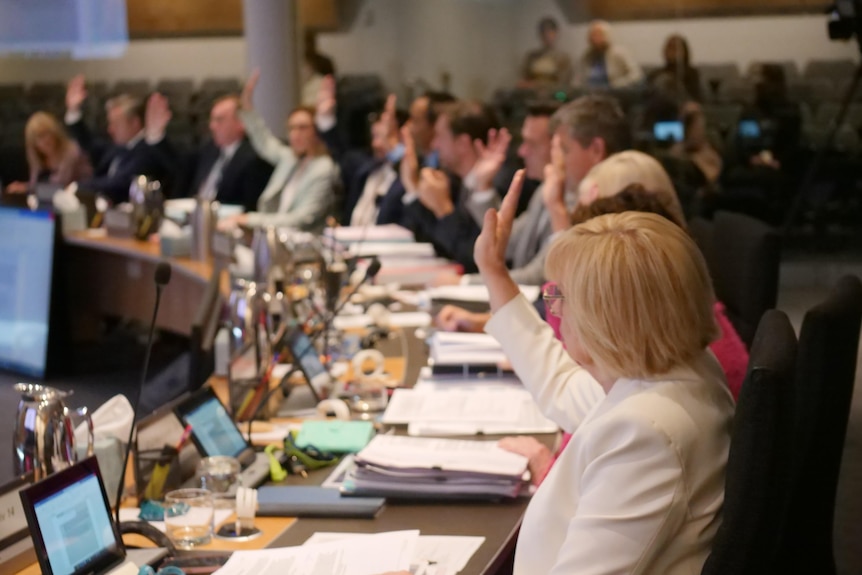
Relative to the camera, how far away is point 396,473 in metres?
1.91

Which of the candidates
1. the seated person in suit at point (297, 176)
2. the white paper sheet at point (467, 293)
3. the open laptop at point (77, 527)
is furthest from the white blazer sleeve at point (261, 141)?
the open laptop at point (77, 527)

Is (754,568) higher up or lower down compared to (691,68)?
lower down

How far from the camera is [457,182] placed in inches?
197

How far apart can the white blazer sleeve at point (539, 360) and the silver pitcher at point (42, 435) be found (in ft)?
2.68

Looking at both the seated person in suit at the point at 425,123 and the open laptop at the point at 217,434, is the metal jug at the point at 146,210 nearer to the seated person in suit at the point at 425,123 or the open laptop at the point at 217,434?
the seated person in suit at the point at 425,123

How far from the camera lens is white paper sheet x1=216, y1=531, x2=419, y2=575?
1574mm

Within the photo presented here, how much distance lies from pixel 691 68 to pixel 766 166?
698mm

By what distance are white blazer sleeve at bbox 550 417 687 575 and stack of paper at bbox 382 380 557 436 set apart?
0.84m

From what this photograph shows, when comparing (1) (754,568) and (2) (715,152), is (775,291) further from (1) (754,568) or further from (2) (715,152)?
(2) (715,152)

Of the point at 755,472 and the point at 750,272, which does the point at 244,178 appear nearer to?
the point at 750,272

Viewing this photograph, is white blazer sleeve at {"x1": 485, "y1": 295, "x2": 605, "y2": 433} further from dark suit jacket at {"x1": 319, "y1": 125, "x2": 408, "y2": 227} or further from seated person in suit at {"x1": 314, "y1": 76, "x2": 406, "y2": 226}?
seated person in suit at {"x1": 314, "y1": 76, "x2": 406, "y2": 226}

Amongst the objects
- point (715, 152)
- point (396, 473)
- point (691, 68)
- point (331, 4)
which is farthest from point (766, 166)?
point (396, 473)

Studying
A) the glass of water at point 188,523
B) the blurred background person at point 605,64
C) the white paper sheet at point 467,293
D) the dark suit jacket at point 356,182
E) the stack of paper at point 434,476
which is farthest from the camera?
the blurred background person at point 605,64

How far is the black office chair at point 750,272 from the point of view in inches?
118
